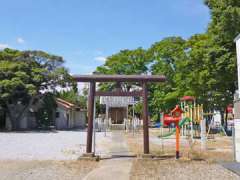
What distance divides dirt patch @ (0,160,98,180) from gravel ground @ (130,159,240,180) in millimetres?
1391

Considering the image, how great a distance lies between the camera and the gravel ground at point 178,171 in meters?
7.91

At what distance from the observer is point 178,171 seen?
8758 millimetres

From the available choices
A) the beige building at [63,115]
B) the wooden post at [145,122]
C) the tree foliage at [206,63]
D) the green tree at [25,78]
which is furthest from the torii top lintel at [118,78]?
the beige building at [63,115]

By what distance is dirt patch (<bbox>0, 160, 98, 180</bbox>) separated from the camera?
26.2ft

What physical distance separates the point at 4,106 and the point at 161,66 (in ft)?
55.3

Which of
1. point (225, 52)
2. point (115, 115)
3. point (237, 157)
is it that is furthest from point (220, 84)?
point (115, 115)

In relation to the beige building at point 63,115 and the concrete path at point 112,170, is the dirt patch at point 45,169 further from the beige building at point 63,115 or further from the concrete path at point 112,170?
the beige building at point 63,115

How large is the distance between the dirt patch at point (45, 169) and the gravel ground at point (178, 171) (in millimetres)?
1391

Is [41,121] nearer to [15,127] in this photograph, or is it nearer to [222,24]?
[15,127]

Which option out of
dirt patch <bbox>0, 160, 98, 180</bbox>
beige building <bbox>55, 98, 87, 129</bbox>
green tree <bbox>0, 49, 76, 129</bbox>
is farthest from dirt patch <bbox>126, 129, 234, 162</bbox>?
beige building <bbox>55, 98, 87, 129</bbox>

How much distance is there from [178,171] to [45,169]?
3.58 m

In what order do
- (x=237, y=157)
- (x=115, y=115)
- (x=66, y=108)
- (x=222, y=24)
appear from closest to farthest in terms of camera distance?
(x=237, y=157) < (x=222, y=24) < (x=66, y=108) < (x=115, y=115)

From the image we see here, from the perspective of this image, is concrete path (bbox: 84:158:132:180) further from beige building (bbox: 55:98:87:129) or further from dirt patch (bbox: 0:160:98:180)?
beige building (bbox: 55:98:87:129)

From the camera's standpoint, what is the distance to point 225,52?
20344 millimetres
